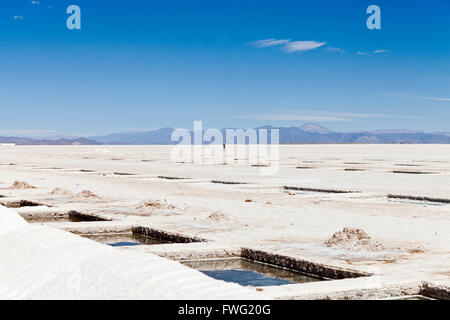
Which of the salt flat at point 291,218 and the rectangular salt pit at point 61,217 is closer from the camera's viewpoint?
the salt flat at point 291,218

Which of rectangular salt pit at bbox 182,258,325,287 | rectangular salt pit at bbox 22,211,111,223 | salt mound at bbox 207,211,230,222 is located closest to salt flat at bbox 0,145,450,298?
salt mound at bbox 207,211,230,222

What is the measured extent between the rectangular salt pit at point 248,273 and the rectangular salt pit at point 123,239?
5.21 ft

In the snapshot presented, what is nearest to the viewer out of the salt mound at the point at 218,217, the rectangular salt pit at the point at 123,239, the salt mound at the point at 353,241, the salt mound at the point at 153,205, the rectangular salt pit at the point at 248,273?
the rectangular salt pit at the point at 248,273

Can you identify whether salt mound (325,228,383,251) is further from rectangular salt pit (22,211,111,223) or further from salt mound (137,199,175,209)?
salt mound (137,199,175,209)

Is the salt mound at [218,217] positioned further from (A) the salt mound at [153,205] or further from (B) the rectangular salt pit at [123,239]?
(A) the salt mound at [153,205]

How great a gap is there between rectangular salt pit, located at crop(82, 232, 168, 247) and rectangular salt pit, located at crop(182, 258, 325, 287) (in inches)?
62.6

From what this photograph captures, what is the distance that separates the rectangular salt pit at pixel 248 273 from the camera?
620 cm

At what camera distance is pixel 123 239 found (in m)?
8.88

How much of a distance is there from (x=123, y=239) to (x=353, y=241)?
9.39 ft

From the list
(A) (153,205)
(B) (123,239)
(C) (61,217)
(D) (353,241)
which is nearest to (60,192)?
(C) (61,217)

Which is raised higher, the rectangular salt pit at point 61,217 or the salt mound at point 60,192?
the salt mound at point 60,192

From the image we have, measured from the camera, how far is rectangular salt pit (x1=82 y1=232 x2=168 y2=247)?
8.50 meters

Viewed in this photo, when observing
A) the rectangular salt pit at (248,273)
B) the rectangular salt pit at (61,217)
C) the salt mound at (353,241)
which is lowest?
the rectangular salt pit at (248,273)

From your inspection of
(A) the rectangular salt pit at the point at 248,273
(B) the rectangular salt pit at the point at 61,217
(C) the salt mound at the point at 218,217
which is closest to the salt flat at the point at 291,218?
(C) the salt mound at the point at 218,217
